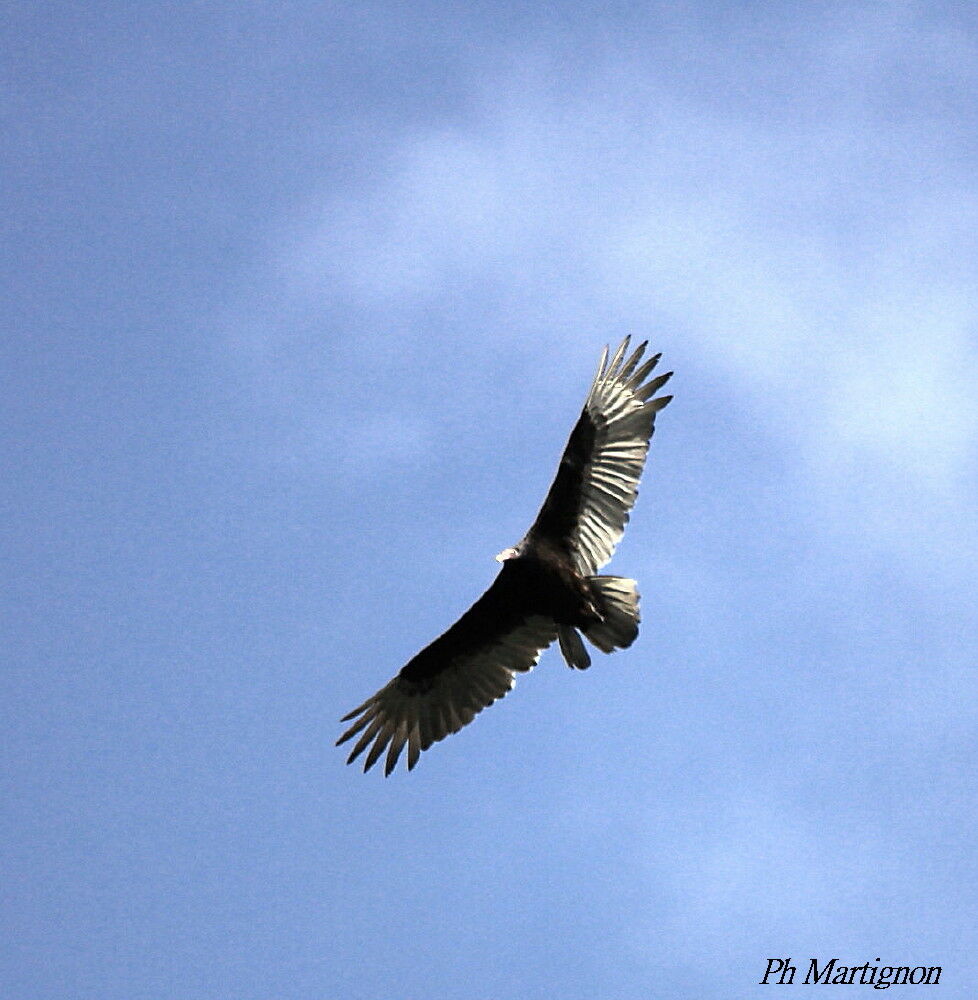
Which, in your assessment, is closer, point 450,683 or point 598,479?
point 598,479

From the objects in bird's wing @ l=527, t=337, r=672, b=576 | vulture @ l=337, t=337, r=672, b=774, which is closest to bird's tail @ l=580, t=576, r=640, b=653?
vulture @ l=337, t=337, r=672, b=774

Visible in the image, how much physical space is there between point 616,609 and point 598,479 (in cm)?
117

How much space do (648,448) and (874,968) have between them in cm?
436

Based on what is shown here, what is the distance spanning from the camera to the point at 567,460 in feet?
33.9

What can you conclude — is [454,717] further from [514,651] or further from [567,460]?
[567,460]

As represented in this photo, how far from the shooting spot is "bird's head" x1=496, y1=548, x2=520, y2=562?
1016 centimetres

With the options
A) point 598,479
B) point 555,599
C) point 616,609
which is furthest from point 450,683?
point 598,479

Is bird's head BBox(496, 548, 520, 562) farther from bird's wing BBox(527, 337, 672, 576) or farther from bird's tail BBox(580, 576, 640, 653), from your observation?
bird's tail BBox(580, 576, 640, 653)

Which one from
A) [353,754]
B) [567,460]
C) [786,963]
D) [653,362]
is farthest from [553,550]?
[786,963]

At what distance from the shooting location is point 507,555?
1018 centimetres

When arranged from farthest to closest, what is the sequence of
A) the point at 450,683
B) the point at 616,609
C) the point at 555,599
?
1. the point at 450,683
2. the point at 555,599
3. the point at 616,609

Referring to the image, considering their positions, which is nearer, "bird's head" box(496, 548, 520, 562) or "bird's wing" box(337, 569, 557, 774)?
"bird's head" box(496, 548, 520, 562)

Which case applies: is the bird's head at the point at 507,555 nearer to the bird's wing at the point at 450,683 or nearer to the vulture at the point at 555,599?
the vulture at the point at 555,599

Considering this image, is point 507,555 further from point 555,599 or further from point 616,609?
point 616,609
